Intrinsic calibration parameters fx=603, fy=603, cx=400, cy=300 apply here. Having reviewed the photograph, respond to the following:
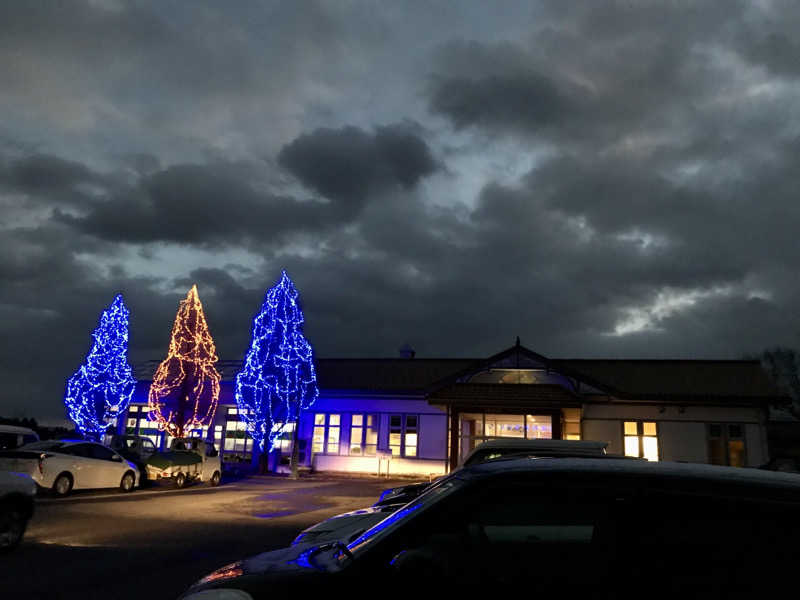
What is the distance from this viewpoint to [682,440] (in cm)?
2731

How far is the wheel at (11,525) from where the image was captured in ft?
27.8

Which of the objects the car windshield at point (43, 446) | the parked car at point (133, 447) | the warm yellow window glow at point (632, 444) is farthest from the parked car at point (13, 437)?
the warm yellow window glow at point (632, 444)

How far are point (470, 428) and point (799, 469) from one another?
49.8 feet

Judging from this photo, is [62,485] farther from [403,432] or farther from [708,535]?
[403,432]

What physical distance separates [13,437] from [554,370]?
813 inches

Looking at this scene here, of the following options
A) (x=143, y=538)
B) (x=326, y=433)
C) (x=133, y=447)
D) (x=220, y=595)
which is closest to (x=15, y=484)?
(x=143, y=538)

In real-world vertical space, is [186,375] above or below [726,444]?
above

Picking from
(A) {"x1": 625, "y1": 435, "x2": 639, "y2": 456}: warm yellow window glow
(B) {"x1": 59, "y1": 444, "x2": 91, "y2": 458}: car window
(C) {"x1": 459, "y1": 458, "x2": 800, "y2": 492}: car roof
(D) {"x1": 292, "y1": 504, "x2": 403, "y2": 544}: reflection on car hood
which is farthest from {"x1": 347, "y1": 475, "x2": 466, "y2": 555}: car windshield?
(A) {"x1": 625, "y1": 435, "x2": 639, "y2": 456}: warm yellow window glow

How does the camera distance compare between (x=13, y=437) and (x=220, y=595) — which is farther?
(x=13, y=437)

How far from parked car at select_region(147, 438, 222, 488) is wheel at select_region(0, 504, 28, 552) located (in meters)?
Answer: 12.0

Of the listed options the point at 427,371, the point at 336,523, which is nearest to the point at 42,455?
the point at 336,523

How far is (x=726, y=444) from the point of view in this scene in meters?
27.0

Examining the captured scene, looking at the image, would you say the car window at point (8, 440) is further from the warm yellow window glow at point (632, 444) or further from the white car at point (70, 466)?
the warm yellow window glow at point (632, 444)

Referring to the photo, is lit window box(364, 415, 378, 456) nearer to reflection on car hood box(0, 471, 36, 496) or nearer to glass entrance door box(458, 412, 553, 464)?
glass entrance door box(458, 412, 553, 464)
